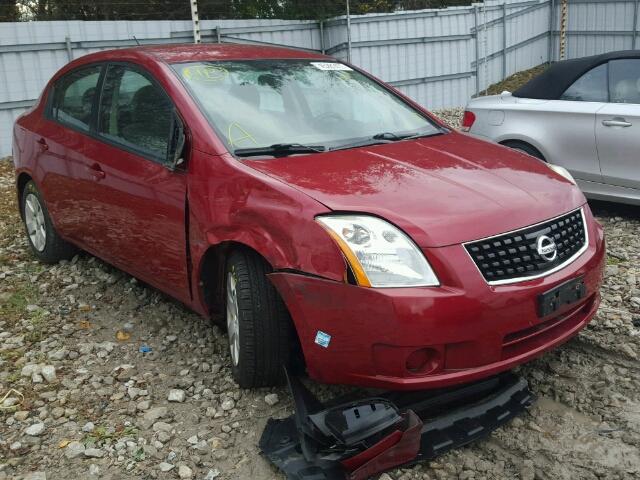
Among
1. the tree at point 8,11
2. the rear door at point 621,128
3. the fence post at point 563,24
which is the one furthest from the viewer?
the fence post at point 563,24

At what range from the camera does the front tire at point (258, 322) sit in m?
3.11

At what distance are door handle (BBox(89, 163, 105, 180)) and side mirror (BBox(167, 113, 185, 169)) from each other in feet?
2.51

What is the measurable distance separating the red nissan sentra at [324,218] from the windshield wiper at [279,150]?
1 centimetres

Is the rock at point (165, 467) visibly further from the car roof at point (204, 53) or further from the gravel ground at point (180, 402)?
the car roof at point (204, 53)

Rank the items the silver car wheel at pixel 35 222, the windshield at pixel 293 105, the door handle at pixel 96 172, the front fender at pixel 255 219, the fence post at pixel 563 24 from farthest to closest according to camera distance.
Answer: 1. the fence post at pixel 563 24
2. the silver car wheel at pixel 35 222
3. the door handle at pixel 96 172
4. the windshield at pixel 293 105
5. the front fender at pixel 255 219

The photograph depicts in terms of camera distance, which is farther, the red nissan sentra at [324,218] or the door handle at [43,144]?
the door handle at [43,144]

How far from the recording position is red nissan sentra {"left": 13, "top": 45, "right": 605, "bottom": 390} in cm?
272

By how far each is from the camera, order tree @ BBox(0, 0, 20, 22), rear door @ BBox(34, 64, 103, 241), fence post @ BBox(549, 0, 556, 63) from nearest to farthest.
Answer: rear door @ BBox(34, 64, 103, 241), tree @ BBox(0, 0, 20, 22), fence post @ BBox(549, 0, 556, 63)

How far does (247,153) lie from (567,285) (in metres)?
1.59

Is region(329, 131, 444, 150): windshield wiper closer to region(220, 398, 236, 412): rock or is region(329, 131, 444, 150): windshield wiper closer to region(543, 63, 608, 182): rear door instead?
region(220, 398, 236, 412): rock

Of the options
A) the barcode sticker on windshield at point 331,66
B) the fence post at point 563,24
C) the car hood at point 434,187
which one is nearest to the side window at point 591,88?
the barcode sticker on windshield at point 331,66

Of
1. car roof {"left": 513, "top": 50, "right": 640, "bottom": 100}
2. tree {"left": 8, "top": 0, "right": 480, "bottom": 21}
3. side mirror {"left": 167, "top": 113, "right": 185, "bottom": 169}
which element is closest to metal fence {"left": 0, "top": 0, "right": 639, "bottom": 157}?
tree {"left": 8, "top": 0, "right": 480, "bottom": 21}

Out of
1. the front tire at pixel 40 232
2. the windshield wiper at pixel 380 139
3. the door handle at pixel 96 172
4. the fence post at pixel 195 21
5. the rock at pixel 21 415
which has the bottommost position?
the rock at pixel 21 415

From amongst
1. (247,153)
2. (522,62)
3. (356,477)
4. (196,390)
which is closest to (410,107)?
(247,153)
